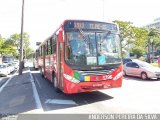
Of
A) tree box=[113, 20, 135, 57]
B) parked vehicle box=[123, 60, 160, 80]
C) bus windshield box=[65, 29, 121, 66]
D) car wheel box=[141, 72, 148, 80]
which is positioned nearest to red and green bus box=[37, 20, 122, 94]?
bus windshield box=[65, 29, 121, 66]

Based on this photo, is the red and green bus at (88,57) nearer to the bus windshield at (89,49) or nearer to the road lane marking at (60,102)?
the bus windshield at (89,49)

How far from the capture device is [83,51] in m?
9.46

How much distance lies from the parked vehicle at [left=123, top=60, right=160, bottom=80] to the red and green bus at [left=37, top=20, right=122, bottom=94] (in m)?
7.74

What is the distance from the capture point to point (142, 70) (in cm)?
1783

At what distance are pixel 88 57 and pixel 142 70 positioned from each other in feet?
30.9

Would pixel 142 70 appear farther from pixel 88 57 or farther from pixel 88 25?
pixel 88 57

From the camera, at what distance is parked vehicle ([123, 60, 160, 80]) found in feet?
56.1

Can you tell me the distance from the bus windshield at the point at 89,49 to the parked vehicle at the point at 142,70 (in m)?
8.01

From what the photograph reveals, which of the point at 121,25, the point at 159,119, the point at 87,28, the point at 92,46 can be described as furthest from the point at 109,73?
the point at 121,25

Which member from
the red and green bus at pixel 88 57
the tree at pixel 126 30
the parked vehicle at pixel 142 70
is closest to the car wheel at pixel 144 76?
the parked vehicle at pixel 142 70

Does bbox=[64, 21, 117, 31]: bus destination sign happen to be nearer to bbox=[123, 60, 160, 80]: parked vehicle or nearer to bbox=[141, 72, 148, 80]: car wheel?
bbox=[123, 60, 160, 80]: parked vehicle

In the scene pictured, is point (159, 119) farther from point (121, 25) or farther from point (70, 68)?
point (121, 25)

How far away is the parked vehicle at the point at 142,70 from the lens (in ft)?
56.1

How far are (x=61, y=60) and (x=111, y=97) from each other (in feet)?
8.67
